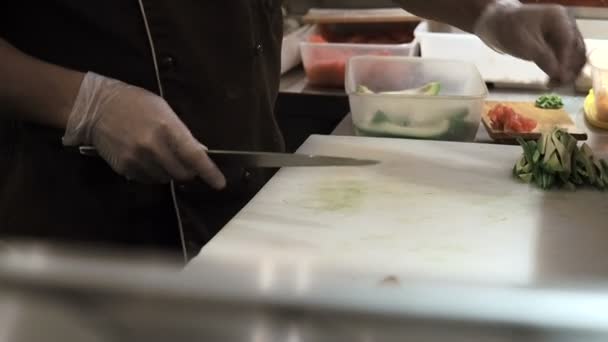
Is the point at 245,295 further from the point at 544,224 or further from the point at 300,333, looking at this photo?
the point at 544,224

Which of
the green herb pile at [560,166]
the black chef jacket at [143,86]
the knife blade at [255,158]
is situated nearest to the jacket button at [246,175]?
the black chef jacket at [143,86]

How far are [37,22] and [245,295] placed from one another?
2.23 ft

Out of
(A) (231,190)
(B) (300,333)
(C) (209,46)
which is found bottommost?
(A) (231,190)

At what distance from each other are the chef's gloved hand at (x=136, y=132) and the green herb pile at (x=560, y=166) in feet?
1.17

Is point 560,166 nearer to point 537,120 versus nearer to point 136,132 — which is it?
point 537,120

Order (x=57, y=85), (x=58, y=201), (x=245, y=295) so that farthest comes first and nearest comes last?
(x=58, y=201) < (x=57, y=85) < (x=245, y=295)

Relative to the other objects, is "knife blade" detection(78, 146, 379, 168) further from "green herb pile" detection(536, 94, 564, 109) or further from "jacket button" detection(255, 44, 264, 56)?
"green herb pile" detection(536, 94, 564, 109)

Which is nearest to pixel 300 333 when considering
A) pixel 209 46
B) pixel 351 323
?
pixel 351 323

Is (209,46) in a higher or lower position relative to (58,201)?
higher

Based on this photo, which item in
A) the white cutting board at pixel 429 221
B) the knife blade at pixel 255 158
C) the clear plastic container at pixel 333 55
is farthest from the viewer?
the clear plastic container at pixel 333 55

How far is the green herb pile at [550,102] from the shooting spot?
116 cm

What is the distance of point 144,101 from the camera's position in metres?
0.74

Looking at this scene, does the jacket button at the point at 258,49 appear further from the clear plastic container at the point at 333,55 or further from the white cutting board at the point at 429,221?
the clear plastic container at the point at 333,55

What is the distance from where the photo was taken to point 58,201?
846 millimetres
